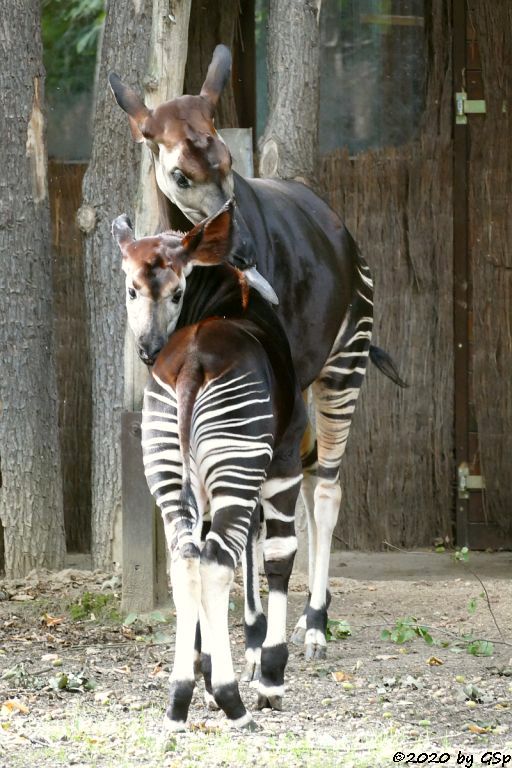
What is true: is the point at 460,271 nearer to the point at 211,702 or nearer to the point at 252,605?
the point at 252,605

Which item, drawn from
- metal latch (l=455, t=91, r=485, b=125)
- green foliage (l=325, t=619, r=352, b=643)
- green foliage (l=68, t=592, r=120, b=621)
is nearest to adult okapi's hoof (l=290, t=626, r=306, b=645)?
green foliage (l=325, t=619, r=352, b=643)

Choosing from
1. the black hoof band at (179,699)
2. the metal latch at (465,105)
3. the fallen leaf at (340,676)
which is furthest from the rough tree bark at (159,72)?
the metal latch at (465,105)

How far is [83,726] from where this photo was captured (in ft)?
12.7

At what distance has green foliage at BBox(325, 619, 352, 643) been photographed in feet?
17.5

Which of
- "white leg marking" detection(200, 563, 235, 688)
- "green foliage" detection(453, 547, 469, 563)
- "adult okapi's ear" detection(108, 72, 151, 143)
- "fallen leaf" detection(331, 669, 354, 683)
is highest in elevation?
"adult okapi's ear" detection(108, 72, 151, 143)

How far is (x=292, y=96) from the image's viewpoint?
587cm

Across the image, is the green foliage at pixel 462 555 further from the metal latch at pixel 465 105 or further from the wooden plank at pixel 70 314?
the metal latch at pixel 465 105

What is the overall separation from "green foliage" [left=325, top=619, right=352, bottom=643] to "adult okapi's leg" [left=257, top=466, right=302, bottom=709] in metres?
1.23

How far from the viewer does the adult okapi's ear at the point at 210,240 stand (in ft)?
12.7

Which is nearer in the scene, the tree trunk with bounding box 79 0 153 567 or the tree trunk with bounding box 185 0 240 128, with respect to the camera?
the tree trunk with bounding box 79 0 153 567

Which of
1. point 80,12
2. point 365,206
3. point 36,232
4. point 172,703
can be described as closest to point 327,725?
point 172,703

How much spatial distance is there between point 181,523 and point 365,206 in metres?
3.77

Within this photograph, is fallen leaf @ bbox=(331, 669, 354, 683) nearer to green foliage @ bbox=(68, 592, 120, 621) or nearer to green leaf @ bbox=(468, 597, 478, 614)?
green leaf @ bbox=(468, 597, 478, 614)

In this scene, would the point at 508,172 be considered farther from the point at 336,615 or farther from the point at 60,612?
the point at 60,612
